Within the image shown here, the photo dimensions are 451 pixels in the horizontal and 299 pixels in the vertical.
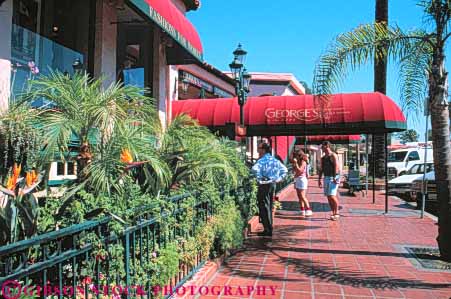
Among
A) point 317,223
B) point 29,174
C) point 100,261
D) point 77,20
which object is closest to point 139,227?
point 100,261

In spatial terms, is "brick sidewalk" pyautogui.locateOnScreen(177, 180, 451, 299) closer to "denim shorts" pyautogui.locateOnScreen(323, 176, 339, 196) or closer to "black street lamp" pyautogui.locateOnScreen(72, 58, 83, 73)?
"denim shorts" pyautogui.locateOnScreen(323, 176, 339, 196)

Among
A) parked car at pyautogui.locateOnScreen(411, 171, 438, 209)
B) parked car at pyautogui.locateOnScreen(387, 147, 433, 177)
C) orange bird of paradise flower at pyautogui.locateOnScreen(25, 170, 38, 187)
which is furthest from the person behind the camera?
parked car at pyautogui.locateOnScreen(387, 147, 433, 177)

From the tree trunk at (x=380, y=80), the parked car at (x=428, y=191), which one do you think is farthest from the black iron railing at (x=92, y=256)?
the tree trunk at (x=380, y=80)

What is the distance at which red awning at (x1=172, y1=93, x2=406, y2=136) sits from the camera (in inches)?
421

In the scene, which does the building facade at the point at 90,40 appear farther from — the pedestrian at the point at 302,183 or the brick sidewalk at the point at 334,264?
the pedestrian at the point at 302,183

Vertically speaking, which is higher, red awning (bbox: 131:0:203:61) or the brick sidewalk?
red awning (bbox: 131:0:203:61)

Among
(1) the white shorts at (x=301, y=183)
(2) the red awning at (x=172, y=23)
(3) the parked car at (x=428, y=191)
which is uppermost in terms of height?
(2) the red awning at (x=172, y=23)

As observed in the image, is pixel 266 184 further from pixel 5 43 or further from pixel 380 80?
pixel 380 80

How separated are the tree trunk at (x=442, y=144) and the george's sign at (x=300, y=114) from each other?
4.80 metres

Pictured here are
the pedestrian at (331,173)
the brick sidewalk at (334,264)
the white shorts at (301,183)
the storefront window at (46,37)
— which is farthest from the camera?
the white shorts at (301,183)

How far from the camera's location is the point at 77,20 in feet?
22.9

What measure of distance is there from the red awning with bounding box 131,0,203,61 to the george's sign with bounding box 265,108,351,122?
346cm

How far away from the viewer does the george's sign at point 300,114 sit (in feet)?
35.7

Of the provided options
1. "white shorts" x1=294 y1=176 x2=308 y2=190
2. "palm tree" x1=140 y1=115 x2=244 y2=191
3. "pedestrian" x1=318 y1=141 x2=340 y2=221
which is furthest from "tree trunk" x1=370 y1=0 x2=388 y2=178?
Result: "palm tree" x1=140 y1=115 x2=244 y2=191
